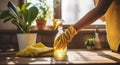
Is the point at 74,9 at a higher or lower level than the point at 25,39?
higher

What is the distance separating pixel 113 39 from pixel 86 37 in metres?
0.42

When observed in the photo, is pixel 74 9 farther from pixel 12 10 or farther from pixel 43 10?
pixel 12 10

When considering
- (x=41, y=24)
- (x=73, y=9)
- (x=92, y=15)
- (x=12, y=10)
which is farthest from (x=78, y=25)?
(x=73, y=9)

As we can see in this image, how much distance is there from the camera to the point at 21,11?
5.02ft

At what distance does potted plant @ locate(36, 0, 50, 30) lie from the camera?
1.71 metres

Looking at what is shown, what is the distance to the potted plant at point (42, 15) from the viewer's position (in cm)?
171

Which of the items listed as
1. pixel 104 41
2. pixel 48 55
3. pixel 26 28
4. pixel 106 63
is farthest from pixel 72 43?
pixel 106 63

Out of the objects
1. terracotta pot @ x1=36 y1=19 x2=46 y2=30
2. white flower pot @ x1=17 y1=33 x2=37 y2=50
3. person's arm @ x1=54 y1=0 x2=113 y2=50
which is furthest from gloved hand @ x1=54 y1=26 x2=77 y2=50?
terracotta pot @ x1=36 y1=19 x2=46 y2=30

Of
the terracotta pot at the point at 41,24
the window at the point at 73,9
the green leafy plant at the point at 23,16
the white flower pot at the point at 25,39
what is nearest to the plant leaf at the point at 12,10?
the green leafy plant at the point at 23,16

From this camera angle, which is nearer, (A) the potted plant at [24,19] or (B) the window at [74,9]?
(A) the potted plant at [24,19]

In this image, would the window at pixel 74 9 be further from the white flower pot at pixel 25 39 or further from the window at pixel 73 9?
the white flower pot at pixel 25 39

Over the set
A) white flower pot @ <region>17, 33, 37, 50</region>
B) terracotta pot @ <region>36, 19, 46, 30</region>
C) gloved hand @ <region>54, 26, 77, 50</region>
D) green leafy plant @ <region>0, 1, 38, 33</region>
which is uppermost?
green leafy plant @ <region>0, 1, 38, 33</region>

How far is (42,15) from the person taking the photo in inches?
69.2

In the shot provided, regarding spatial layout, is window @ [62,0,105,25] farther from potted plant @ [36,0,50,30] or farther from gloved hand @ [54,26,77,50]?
gloved hand @ [54,26,77,50]
